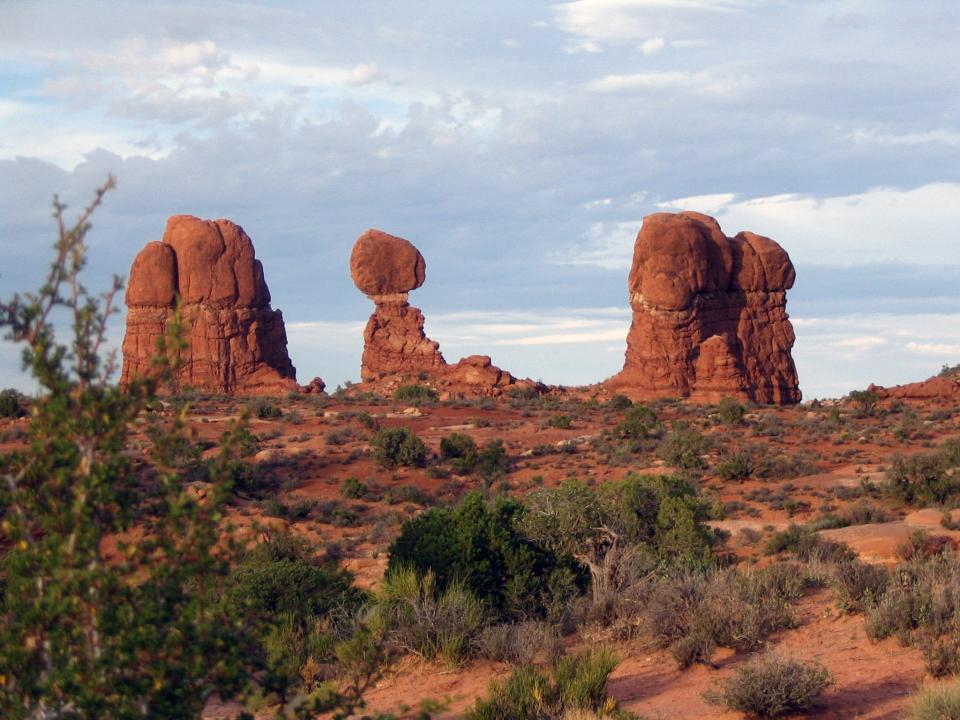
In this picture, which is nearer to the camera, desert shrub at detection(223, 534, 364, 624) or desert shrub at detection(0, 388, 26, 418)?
desert shrub at detection(223, 534, 364, 624)

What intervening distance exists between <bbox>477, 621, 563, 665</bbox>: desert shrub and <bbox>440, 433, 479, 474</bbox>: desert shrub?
67.7ft

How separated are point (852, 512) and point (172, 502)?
1794 cm

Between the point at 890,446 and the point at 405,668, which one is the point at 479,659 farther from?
the point at 890,446

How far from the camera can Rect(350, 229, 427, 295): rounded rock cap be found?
59.2 m

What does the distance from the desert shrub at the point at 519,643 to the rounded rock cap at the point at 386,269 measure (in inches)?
1945

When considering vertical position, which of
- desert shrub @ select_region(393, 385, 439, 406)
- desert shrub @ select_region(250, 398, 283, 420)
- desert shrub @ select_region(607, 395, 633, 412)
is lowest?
desert shrub @ select_region(607, 395, 633, 412)

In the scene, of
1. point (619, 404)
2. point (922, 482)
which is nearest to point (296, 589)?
point (922, 482)

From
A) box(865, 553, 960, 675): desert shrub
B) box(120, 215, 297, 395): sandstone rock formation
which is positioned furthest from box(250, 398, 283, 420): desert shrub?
box(865, 553, 960, 675): desert shrub

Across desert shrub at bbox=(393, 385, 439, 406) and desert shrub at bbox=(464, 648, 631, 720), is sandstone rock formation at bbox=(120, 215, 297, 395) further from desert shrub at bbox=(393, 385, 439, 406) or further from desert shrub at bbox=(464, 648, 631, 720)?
desert shrub at bbox=(464, 648, 631, 720)

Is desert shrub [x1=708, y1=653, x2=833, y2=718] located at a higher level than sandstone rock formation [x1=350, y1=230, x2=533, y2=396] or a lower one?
lower

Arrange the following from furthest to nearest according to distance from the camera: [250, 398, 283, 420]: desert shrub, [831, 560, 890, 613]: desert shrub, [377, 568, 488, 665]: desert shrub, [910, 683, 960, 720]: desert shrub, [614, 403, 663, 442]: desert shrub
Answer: [250, 398, 283, 420]: desert shrub
[614, 403, 663, 442]: desert shrub
[831, 560, 890, 613]: desert shrub
[377, 568, 488, 665]: desert shrub
[910, 683, 960, 720]: desert shrub

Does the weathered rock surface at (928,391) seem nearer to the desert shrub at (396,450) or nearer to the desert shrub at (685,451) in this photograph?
the desert shrub at (685,451)

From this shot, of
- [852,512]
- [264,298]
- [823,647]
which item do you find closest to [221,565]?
[823,647]

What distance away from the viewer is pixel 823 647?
10008mm
